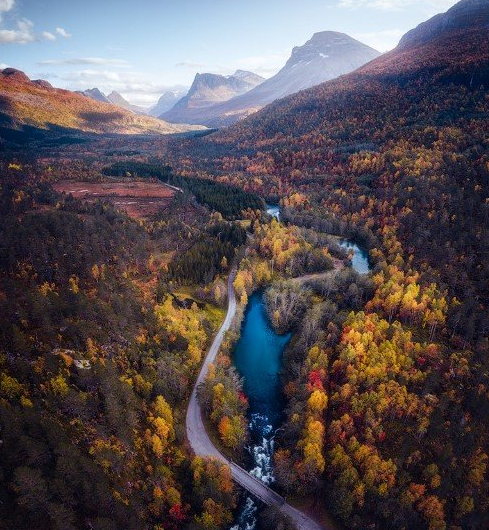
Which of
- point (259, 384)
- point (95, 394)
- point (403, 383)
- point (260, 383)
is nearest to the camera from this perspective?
point (95, 394)

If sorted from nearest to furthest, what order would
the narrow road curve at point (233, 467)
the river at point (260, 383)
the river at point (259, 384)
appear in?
the narrow road curve at point (233, 467)
the river at point (259, 384)
the river at point (260, 383)

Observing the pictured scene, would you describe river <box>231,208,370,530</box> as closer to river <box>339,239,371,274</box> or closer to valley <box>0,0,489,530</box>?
valley <box>0,0,489,530</box>

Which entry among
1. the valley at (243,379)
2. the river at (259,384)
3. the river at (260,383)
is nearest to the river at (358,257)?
the valley at (243,379)

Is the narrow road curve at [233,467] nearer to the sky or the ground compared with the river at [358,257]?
nearer to the ground

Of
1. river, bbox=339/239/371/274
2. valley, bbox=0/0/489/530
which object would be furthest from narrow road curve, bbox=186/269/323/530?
river, bbox=339/239/371/274

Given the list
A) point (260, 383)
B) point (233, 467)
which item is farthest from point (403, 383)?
point (233, 467)

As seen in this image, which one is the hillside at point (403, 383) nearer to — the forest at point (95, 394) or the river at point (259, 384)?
the river at point (259, 384)

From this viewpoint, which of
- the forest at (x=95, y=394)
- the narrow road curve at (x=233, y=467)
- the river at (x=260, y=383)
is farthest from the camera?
the river at (x=260, y=383)

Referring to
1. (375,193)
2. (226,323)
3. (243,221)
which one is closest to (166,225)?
(243,221)

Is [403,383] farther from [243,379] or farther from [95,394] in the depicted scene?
[95,394]

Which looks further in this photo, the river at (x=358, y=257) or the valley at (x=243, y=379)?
the river at (x=358, y=257)

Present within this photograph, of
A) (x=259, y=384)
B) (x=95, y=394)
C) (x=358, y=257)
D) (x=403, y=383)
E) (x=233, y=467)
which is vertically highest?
(x=358, y=257)
